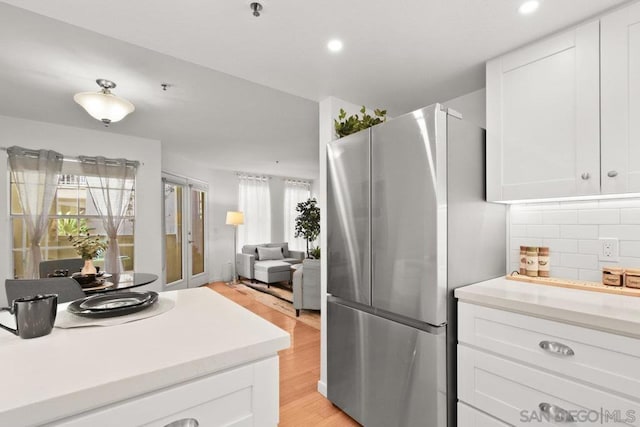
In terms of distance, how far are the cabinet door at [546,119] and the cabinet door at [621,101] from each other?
1.3 inches

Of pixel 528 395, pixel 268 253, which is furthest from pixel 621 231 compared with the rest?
pixel 268 253

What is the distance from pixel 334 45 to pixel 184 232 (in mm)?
5101

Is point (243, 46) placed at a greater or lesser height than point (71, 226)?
greater

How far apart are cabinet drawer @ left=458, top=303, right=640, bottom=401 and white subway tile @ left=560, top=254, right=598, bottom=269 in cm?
68

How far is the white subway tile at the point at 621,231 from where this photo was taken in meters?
1.48

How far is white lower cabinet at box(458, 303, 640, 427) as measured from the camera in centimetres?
105

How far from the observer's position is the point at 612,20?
4.39 ft

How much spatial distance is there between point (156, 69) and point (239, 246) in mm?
5093

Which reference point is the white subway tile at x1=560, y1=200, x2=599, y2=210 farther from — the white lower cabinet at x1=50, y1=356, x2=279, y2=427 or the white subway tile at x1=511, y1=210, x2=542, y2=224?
the white lower cabinet at x1=50, y1=356, x2=279, y2=427

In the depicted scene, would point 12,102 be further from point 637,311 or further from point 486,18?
point 637,311

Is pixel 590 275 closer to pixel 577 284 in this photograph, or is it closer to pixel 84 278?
pixel 577 284

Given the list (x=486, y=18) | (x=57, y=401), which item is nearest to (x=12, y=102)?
(x=57, y=401)

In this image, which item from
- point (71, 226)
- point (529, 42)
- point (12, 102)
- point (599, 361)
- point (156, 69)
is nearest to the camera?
point (599, 361)

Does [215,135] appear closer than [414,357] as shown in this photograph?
No
